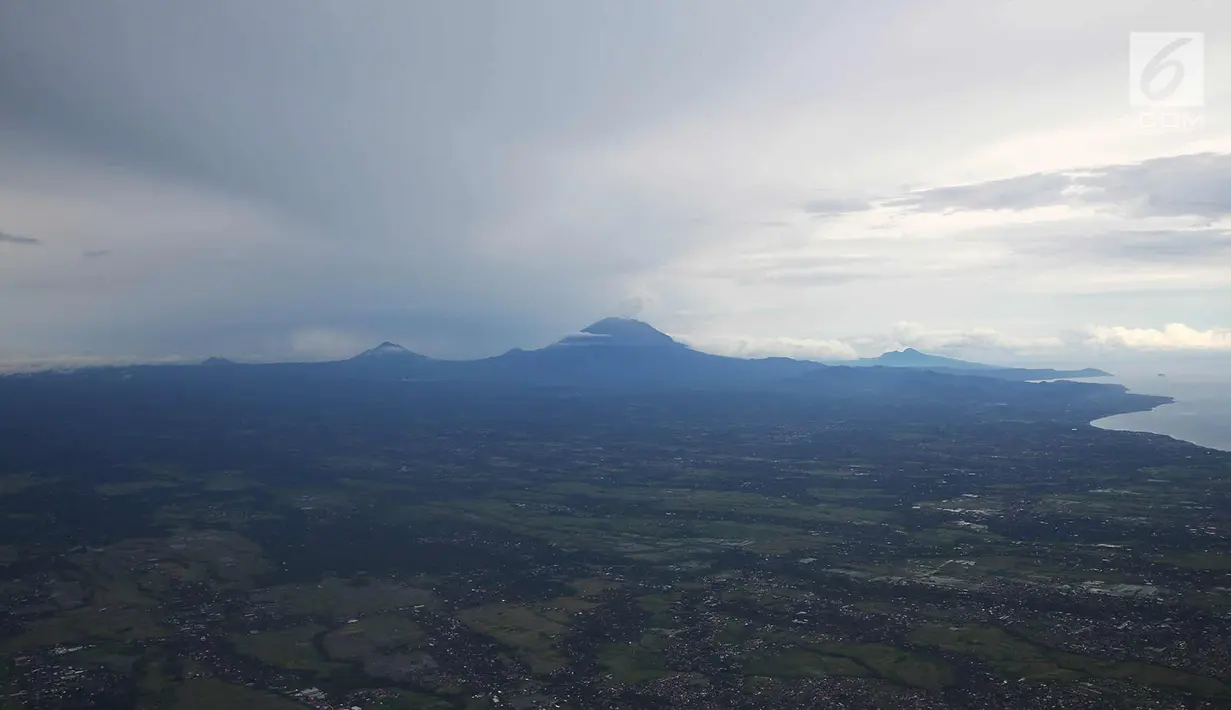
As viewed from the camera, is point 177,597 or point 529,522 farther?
point 529,522

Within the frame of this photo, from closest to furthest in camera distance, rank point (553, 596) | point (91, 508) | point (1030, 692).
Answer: point (1030, 692) → point (553, 596) → point (91, 508)

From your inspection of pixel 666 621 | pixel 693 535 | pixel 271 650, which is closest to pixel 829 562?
pixel 693 535

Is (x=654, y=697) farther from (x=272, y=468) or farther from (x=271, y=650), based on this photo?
(x=272, y=468)

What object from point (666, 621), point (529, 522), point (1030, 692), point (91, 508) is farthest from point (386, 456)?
point (1030, 692)

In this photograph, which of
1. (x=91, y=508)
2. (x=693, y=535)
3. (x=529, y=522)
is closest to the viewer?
(x=693, y=535)

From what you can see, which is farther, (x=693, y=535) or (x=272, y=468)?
(x=272, y=468)

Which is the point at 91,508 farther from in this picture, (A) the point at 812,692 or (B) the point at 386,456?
(A) the point at 812,692

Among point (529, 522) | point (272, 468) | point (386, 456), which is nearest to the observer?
point (529, 522)

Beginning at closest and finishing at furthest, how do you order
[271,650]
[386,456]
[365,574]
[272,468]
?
[271,650], [365,574], [272,468], [386,456]

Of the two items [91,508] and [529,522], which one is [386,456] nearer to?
[91,508]
